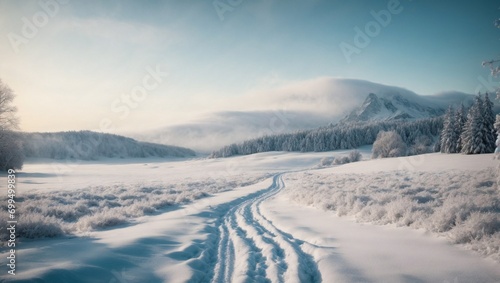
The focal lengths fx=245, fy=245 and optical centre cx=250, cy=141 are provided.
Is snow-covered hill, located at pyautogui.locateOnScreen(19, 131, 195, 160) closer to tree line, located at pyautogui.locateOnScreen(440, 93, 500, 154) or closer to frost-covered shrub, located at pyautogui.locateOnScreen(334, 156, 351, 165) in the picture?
frost-covered shrub, located at pyautogui.locateOnScreen(334, 156, 351, 165)

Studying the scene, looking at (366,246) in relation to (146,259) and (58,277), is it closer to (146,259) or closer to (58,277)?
(146,259)

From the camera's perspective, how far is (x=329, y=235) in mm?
7785

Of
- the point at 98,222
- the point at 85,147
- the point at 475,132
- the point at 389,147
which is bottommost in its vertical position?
the point at 98,222

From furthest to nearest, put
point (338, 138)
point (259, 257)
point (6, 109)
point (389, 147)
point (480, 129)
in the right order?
1. point (338, 138)
2. point (389, 147)
3. point (480, 129)
4. point (6, 109)
5. point (259, 257)

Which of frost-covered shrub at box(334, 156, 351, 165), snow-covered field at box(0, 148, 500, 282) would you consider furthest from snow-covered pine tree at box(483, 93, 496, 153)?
snow-covered field at box(0, 148, 500, 282)

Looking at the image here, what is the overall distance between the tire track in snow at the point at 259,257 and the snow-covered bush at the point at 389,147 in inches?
2441

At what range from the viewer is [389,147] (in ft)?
207

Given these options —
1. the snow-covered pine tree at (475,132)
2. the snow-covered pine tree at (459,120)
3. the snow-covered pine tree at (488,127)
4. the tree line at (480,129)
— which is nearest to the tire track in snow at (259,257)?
the snow-covered pine tree at (475,132)

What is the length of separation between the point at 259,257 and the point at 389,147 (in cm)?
6684

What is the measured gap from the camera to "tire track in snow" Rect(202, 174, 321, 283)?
17.0 ft

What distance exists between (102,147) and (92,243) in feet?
476

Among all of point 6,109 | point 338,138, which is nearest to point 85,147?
point 6,109

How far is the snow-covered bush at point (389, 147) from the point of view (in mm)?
60625

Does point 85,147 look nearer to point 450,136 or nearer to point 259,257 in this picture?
point 259,257
